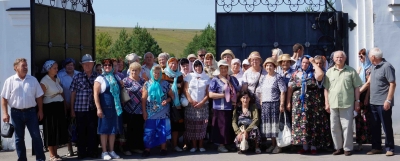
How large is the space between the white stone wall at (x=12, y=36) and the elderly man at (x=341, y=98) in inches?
192

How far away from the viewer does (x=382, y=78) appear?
877 cm

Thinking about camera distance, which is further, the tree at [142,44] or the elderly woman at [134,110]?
the tree at [142,44]

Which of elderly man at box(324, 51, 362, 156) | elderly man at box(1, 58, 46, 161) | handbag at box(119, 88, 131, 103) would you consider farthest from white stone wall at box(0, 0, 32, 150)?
elderly man at box(324, 51, 362, 156)

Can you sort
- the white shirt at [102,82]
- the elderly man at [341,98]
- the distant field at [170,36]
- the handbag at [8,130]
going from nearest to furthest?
the handbag at [8,130] < the elderly man at [341,98] < the white shirt at [102,82] < the distant field at [170,36]

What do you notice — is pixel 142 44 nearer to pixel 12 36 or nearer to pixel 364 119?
pixel 12 36

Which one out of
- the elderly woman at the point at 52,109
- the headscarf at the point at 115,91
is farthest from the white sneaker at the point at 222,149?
the elderly woman at the point at 52,109

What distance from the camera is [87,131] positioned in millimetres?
9203

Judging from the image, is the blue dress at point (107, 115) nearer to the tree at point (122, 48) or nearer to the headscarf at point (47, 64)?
the headscarf at point (47, 64)

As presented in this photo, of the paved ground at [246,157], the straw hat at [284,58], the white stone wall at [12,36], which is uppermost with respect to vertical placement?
the white stone wall at [12,36]

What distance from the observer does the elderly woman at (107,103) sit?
895cm

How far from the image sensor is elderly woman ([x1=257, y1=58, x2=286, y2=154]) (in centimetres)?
912

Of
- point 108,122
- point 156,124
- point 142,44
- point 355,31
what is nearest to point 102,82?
point 108,122

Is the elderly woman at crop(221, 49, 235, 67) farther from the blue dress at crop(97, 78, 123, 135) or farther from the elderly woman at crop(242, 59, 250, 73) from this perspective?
the blue dress at crop(97, 78, 123, 135)

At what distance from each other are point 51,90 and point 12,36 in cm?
160
